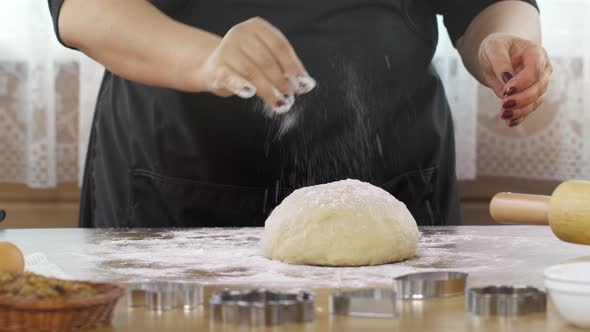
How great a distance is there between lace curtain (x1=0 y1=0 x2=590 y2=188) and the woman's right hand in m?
1.21

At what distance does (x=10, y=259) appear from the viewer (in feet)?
2.87

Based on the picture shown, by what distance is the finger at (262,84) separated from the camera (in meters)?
1.20

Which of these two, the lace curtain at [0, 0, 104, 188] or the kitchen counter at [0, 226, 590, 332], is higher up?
the lace curtain at [0, 0, 104, 188]

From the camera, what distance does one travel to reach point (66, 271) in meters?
1.03

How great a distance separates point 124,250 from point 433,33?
81cm

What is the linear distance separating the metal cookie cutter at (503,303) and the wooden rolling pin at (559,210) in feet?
0.86

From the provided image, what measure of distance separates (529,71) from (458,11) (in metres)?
0.40

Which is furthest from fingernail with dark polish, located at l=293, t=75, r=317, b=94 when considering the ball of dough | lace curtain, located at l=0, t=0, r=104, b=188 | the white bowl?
lace curtain, located at l=0, t=0, r=104, b=188

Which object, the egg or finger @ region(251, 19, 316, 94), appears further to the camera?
finger @ region(251, 19, 316, 94)

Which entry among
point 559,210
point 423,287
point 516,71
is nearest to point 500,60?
point 516,71

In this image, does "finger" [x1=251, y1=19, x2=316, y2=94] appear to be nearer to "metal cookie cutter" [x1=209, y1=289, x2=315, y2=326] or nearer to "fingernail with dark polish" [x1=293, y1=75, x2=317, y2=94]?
"fingernail with dark polish" [x1=293, y1=75, x2=317, y2=94]

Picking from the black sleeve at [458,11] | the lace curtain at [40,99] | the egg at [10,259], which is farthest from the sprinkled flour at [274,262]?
the lace curtain at [40,99]

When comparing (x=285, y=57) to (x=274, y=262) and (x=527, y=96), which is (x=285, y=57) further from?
(x=527, y=96)

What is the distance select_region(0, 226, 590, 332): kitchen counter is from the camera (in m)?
0.73
